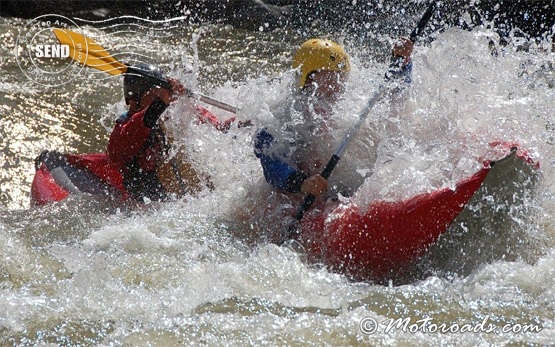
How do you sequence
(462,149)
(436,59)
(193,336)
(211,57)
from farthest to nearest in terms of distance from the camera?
1. (211,57)
2. (436,59)
3. (462,149)
4. (193,336)

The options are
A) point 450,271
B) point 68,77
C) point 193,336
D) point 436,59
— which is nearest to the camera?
point 193,336

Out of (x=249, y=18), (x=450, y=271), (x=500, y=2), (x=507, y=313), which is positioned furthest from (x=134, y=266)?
(x=500, y=2)

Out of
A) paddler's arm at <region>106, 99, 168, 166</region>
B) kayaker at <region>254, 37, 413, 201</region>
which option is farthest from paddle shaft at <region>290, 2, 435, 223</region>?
paddler's arm at <region>106, 99, 168, 166</region>

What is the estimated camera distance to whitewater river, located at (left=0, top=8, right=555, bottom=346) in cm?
302

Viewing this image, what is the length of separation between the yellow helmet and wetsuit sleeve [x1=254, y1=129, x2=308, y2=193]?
39 cm

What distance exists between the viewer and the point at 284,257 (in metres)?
3.59

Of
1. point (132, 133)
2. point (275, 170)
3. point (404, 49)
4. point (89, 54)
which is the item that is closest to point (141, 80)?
point (132, 133)

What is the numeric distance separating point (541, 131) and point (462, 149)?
0.51 m

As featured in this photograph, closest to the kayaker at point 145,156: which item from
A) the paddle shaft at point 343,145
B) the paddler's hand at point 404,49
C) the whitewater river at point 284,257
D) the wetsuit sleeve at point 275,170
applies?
the whitewater river at point 284,257

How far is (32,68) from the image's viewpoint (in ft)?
23.6

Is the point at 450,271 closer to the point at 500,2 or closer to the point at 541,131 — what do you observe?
the point at 541,131

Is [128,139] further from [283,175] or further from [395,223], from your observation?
[395,223]

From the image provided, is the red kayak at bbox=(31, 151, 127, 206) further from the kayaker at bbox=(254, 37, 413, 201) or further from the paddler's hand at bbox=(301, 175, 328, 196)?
the paddler's hand at bbox=(301, 175, 328, 196)

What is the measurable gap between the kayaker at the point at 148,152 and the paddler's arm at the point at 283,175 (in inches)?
33.1
